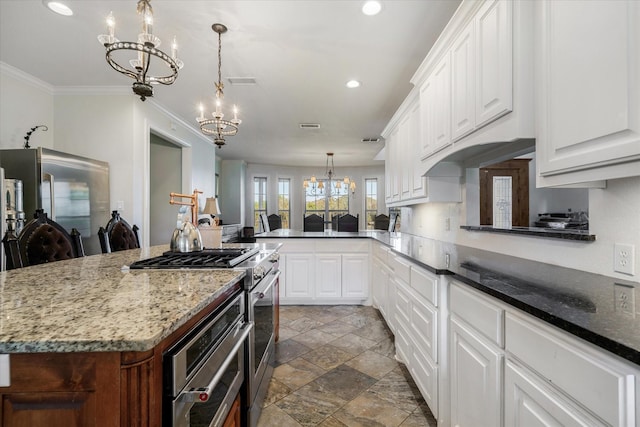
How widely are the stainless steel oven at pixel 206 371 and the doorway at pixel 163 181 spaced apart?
4454 millimetres

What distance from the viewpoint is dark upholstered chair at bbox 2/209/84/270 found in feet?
5.15

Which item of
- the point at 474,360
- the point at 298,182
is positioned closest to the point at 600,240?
the point at 474,360

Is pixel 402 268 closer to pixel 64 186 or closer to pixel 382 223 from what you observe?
pixel 64 186

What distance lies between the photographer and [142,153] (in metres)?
3.81

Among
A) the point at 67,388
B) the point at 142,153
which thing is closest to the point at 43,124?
the point at 142,153

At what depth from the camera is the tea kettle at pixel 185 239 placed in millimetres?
1732

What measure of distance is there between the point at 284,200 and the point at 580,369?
30.0 feet

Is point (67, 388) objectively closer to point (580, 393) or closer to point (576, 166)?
point (580, 393)

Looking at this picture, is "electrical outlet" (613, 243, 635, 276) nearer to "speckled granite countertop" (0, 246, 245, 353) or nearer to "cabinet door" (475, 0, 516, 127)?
"cabinet door" (475, 0, 516, 127)

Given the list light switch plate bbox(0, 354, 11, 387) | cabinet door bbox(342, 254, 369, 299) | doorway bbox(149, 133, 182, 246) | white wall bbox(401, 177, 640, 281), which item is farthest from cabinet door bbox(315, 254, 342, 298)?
light switch plate bbox(0, 354, 11, 387)

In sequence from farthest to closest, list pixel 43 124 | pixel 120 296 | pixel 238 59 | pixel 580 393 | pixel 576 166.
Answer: pixel 43 124
pixel 238 59
pixel 576 166
pixel 120 296
pixel 580 393

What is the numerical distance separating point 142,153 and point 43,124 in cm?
111

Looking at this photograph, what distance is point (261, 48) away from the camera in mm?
2666

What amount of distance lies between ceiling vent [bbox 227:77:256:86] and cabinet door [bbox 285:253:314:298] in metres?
2.12
